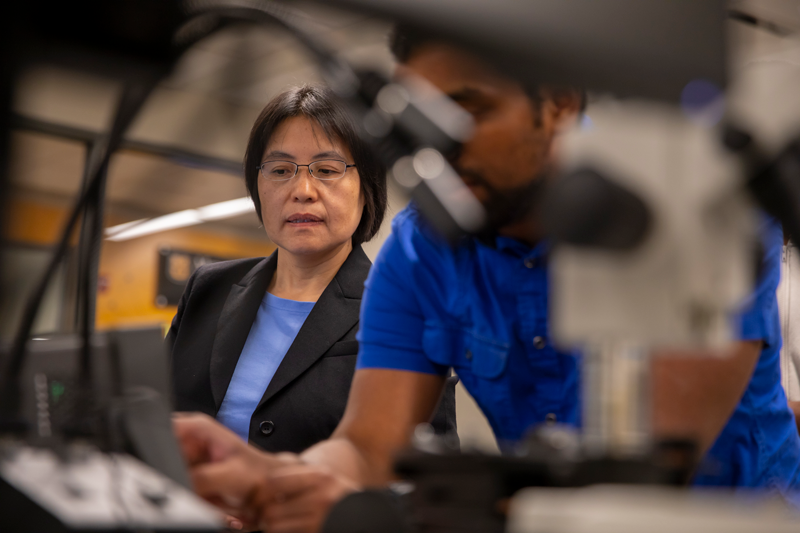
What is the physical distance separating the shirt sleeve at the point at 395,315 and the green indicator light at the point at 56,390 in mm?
508

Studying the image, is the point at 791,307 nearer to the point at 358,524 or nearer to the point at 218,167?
the point at 358,524

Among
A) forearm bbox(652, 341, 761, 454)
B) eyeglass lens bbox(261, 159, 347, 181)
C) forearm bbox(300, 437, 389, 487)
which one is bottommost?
forearm bbox(300, 437, 389, 487)

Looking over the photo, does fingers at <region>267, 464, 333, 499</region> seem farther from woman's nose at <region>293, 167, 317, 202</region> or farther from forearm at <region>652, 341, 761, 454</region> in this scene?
woman's nose at <region>293, 167, 317, 202</region>

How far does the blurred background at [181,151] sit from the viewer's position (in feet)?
1.56

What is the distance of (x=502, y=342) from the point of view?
96 centimetres

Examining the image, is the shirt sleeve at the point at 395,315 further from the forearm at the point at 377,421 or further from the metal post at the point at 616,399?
the metal post at the point at 616,399

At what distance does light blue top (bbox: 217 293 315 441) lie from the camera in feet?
4.63

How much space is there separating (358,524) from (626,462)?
0.58ft

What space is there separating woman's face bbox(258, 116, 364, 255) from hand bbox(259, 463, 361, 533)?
0.97 m

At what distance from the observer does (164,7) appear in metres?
0.52

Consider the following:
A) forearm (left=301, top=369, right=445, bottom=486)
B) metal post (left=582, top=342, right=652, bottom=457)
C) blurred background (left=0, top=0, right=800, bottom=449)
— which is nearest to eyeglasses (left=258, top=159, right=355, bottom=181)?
blurred background (left=0, top=0, right=800, bottom=449)

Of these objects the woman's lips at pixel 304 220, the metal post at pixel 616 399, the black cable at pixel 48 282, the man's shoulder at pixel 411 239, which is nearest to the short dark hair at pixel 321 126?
the woman's lips at pixel 304 220

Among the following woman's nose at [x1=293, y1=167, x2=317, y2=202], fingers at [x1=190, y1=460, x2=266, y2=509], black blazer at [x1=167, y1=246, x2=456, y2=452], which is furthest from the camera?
woman's nose at [x1=293, y1=167, x2=317, y2=202]

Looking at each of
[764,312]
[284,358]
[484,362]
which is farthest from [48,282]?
[284,358]
